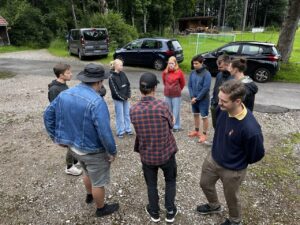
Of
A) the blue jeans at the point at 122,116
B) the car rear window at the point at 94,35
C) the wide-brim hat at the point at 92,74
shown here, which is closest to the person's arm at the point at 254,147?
the wide-brim hat at the point at 92,74

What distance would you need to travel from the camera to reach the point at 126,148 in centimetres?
536

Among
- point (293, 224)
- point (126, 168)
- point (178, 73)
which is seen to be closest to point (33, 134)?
point (126, 168)

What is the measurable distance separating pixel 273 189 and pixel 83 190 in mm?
2854

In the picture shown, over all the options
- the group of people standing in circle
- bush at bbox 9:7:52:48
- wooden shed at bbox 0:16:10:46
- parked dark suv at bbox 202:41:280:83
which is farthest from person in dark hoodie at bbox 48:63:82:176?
wooden shed at bbox 0:16:10:46

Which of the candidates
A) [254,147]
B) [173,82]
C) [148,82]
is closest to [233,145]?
[254,147]

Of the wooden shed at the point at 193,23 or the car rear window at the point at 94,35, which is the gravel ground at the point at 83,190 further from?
the wooden shed at the point at 193,23

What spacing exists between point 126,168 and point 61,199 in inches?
46.8

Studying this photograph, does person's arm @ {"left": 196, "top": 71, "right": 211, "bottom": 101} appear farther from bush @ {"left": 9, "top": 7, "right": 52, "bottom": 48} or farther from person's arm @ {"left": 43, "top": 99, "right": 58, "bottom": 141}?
bush @ {"left": 9, "top": 7, "right": 52, "bottom": 48}

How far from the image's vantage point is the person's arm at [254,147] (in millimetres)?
2596

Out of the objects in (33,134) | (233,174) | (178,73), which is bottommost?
(33,134)

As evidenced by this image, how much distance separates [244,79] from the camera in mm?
3730

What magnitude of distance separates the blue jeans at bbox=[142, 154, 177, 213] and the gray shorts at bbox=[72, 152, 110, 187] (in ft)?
1.51

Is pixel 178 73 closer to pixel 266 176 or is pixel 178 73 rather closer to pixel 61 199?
pixel 266 176

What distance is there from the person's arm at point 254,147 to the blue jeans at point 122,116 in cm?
328
